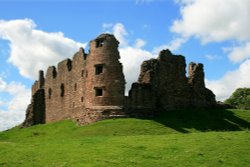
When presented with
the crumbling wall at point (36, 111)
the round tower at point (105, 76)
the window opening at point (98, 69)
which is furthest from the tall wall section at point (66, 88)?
the window opening at point (98, 69)

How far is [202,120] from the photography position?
47844 millimetres

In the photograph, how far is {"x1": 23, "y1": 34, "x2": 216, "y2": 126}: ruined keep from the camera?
151 feet

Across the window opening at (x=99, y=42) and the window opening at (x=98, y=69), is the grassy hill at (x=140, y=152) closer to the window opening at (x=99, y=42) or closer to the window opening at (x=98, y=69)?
the window opening at (x=98, y=69)

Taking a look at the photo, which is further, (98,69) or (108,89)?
(98,69)

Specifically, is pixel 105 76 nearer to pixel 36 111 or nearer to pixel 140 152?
pixel 140 152

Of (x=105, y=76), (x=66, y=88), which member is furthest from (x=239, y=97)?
(x=105, y=76)

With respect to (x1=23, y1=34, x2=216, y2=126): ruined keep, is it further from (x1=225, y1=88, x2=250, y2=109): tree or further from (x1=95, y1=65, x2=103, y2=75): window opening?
(x1=225, y1=88, x2=250, y2=109): tree

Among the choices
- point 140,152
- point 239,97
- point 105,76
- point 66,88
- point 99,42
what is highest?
point 99,42

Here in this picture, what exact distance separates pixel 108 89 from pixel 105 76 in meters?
1.48

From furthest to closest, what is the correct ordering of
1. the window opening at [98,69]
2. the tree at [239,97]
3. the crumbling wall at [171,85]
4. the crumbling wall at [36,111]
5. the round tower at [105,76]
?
the tree at [239,97]
the crumbling wall at [36,111]
the crumbling wall at [171,85]
the window opening at [98,69]
the round tower at [105,76]

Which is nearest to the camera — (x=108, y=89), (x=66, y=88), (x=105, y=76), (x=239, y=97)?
(x=108, y=89)

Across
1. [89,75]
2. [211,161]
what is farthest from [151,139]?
[89,75]

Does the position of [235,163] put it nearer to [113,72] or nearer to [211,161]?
[211,161]

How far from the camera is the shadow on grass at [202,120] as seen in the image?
4400 cm
